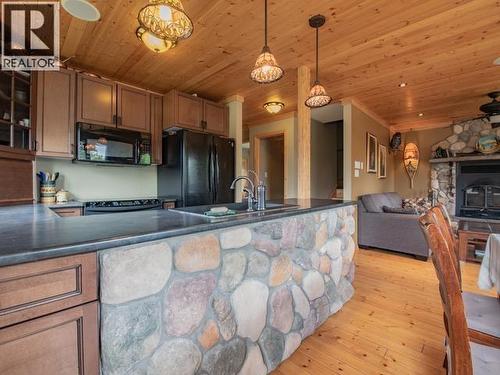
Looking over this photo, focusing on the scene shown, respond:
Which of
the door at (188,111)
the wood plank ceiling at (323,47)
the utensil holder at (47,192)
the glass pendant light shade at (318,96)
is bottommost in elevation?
the utensil holder at (47,192)

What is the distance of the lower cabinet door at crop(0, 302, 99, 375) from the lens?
2.10 feet

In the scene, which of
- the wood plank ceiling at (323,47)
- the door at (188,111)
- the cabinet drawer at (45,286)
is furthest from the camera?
the door at (188,111)

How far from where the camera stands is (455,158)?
5340 mm

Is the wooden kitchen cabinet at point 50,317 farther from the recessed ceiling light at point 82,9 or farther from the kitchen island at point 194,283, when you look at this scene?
the recessed ceiling light at point 82,9

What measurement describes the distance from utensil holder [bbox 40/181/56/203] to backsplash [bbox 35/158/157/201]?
22cm

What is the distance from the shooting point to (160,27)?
141 centimetres

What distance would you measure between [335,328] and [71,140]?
3.16 m

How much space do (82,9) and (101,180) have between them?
1980 millimetres

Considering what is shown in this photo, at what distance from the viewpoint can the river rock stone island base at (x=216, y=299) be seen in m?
0.85

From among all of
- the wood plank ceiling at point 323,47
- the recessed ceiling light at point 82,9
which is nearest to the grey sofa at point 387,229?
the wood plank ceiling at point 323,47

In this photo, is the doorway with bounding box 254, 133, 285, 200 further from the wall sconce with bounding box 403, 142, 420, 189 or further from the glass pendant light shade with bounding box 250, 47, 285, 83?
the glass pendant light shade with bounding box 250, 47, 285, 83

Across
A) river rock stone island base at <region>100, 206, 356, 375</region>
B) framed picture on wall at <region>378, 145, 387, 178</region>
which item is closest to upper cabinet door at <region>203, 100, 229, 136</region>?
river rock stone island base at <region>100, 206, 356, 375</region>

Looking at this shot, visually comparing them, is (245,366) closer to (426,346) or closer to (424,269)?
(426,346)

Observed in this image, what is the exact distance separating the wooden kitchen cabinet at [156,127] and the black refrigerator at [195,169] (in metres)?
0.08
